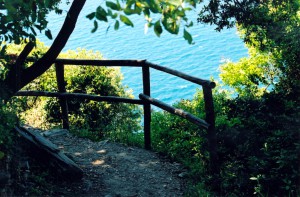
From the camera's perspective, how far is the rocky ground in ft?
17.1

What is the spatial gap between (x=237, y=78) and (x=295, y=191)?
5.46 metres

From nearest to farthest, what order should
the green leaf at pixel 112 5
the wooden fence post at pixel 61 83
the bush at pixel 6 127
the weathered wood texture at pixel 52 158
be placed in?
1. the green leaf at pixel 112 5
2. the bush at pixel 6 127
3. the weathered wood texture at pixel 52 158
4. the wooden fence post at pixel 61 83

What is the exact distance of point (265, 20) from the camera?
856 centimetres

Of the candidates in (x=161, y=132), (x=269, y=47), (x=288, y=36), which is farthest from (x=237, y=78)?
(x=161, y=132)

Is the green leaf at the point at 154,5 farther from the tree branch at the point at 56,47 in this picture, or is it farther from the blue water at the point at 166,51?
the blue water at the point at 166,51

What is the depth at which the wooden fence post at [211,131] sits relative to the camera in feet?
19.5

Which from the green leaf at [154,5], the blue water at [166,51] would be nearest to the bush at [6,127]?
the green leaf at [154,5]

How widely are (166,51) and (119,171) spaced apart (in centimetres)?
1862

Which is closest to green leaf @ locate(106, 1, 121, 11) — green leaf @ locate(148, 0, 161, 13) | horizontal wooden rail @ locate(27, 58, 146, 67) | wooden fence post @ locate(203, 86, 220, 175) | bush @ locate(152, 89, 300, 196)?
green leaf @ locate(148, 0, 161, 13)

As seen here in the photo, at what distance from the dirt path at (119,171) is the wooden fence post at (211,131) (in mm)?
559

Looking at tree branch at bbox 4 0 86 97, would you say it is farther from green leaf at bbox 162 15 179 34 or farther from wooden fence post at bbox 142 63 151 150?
green leaf at bbox 162 15 179 34

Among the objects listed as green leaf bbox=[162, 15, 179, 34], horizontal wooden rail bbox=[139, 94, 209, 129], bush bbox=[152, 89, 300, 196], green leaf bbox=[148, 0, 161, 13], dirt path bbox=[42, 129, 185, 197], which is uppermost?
green leaf bbox=[148, 0, 161, 13]

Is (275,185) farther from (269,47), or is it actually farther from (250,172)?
(269,47)

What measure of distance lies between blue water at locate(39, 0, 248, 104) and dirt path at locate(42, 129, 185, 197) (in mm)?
11987
